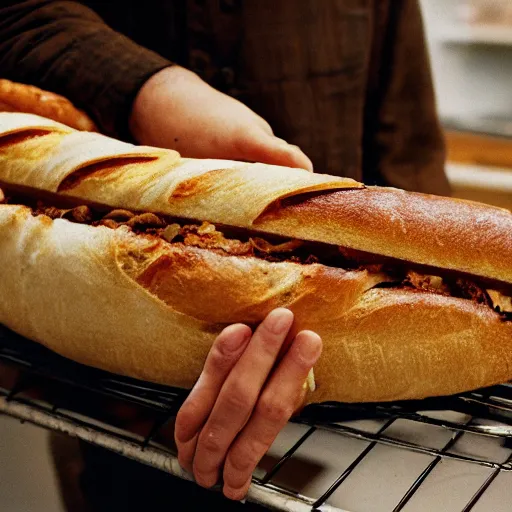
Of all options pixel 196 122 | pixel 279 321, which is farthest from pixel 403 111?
pixel 279 321

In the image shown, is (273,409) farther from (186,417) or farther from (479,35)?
(479,35)

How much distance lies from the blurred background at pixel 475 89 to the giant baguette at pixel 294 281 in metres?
1.84

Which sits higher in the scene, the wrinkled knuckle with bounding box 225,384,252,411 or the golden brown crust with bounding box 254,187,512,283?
the golden brown crust with bounding box 254,187,512,283

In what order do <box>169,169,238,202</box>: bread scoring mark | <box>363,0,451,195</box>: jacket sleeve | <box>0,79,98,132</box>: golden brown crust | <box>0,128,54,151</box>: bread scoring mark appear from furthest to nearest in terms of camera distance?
1. <box>363,0,451,195</box>: jacket sleeve
2. <box>0,79,98,132</box>: golden brown crust
3. <box>0,128,54,151</box>: bread scoring mark
4. <box>169,169,238,202</box>: bread scoring mark

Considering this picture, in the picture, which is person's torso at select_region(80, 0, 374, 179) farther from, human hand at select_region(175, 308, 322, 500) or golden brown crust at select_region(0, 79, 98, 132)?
human hand at select_region(175, 308, 322, 500)

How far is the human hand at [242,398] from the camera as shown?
64cm

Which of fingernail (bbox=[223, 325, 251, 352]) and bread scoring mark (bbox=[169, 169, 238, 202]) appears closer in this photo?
fingernail (bbox=[223, 325, 251, 352])

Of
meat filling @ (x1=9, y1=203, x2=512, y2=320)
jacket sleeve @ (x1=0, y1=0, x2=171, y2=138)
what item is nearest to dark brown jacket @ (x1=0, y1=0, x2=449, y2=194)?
jacket sleeve @ (x1=0, y1=0, x2=171, y2=138)

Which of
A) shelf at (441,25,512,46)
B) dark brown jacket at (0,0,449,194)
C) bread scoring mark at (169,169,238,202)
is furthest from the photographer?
shelf at (441,25,512,46)

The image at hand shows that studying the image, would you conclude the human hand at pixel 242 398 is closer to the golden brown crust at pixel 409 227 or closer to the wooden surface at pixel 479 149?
the golden brown crust at pixel 409 227

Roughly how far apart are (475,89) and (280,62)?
1.37 m

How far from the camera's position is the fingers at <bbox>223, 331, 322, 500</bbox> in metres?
0.64

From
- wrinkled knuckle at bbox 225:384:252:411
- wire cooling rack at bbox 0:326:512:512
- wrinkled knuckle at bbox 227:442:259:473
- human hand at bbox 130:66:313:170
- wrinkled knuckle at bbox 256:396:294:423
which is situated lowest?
wire cooling rack at bbox 0:326:512:512

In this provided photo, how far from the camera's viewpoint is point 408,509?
0.69m
